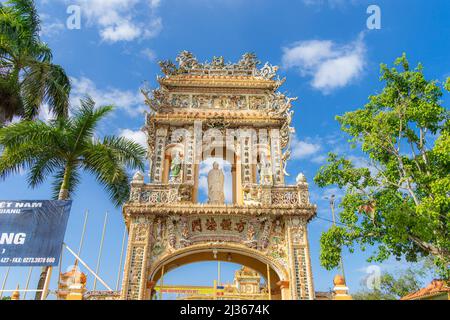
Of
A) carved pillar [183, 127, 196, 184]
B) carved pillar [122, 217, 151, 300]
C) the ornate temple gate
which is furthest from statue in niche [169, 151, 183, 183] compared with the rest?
carved pillar [122, 217, 151, 300]

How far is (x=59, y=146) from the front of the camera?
42.8 ft

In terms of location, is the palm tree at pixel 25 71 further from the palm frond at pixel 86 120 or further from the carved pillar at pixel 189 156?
the carved pillar at pixel 189 156

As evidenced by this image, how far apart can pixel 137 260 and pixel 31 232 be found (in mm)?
3165

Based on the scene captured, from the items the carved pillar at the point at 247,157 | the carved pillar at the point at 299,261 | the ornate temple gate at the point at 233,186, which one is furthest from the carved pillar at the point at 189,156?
the carved pillar at the point at 299,261

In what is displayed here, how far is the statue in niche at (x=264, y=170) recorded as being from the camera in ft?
45.6

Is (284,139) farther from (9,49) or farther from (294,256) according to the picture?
(9,49)

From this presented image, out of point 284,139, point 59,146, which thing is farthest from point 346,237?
point 59,146

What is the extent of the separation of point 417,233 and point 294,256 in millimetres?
3739

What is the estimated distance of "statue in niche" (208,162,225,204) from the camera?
47.3 ft

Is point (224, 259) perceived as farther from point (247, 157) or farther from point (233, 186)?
point (247, 157)

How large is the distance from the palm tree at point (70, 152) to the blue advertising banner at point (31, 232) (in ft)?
5.65
